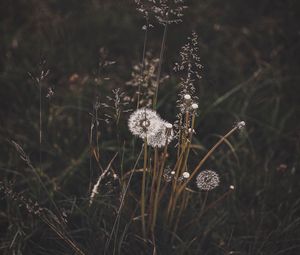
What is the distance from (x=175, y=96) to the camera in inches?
87.0

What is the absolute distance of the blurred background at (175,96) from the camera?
162 cm

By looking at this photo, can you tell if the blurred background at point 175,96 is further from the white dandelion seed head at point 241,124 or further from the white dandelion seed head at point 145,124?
the white dandelion seed head at point 241,124

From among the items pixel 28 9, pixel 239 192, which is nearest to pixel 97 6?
pixel 28 9

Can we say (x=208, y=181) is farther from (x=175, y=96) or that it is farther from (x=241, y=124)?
(x=175, y=96)

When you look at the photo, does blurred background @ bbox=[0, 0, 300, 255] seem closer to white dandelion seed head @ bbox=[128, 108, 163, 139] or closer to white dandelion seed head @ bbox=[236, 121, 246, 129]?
white dandelion seed head @ bbox=[128, 108, 163, 139]

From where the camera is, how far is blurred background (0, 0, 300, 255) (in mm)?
1619

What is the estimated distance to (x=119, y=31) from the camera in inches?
108

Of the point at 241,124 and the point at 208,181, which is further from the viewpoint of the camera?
the point at 208,181

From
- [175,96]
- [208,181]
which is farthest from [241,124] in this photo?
[175,96]

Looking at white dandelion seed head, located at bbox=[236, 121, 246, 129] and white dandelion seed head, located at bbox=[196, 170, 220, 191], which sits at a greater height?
white dandelion seed head, located at bbox=[236, 121, 246, 129]

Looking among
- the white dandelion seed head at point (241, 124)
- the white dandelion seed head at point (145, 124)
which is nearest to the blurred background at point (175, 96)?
the white dandelion seed head at point (145, 124)

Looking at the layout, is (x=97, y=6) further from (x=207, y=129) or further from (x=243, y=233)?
(x=243, y=233)

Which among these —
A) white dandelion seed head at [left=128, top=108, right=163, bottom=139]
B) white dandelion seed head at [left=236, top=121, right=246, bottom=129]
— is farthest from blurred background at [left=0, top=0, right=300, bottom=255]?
white dandelion seed head at [left=236, top=121, right=246, bottom=129]

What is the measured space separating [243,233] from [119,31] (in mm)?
1742
